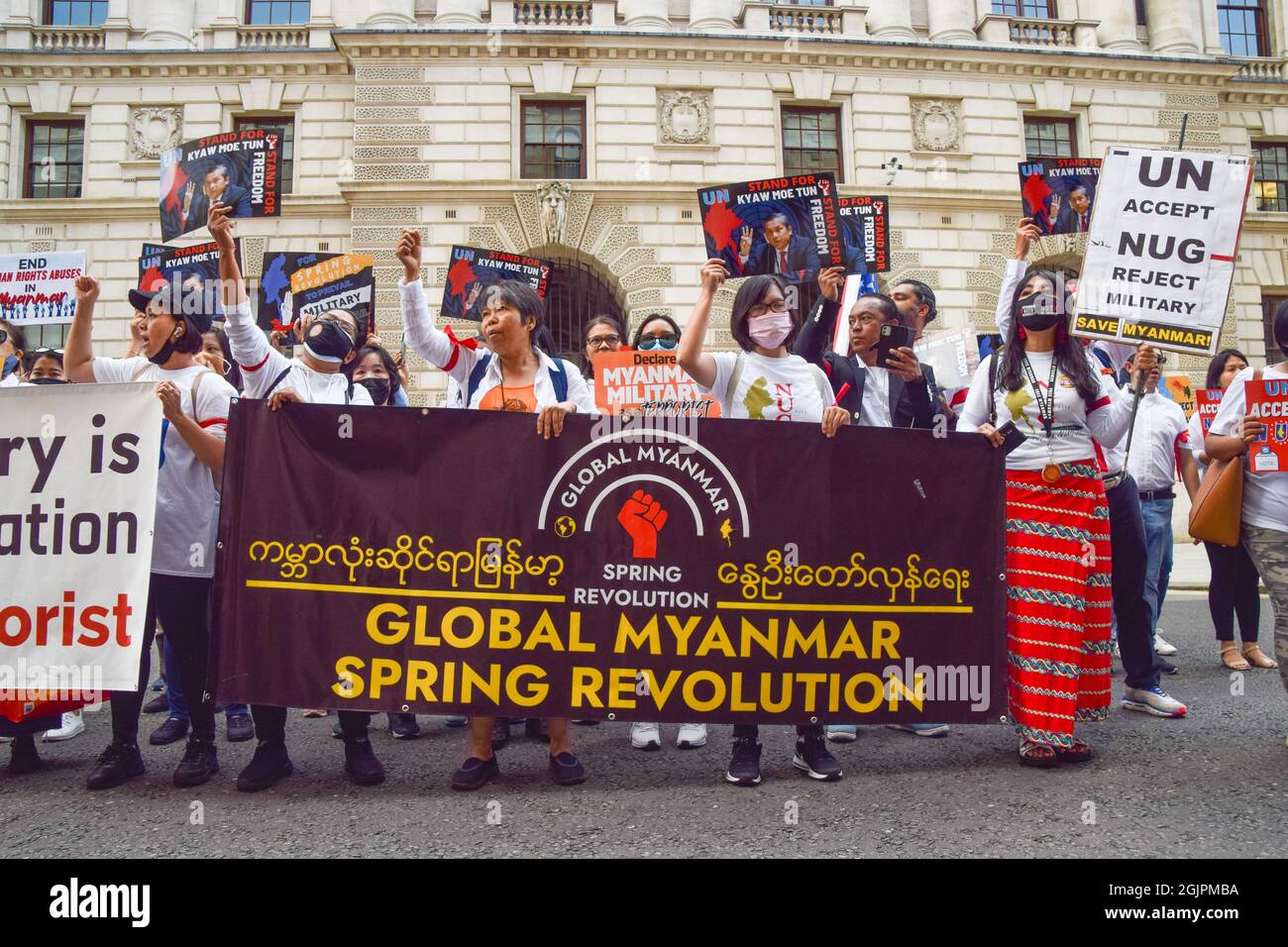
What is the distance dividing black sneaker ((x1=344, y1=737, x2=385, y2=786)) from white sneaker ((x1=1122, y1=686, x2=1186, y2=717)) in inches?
162

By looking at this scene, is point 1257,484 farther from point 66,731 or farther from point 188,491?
point 66,731

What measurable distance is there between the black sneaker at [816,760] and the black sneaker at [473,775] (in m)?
1.38

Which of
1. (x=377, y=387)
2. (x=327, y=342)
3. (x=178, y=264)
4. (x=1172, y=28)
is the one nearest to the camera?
(x=327, y=342)

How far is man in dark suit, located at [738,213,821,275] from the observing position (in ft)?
21.5

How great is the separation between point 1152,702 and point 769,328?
3.10 meters

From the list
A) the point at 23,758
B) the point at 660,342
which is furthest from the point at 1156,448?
the point at 23,758

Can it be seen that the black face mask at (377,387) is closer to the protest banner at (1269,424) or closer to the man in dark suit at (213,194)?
the man in dark suit at (213,194)

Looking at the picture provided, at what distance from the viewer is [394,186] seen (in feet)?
57.5

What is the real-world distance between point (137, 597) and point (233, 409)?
928 millimetres

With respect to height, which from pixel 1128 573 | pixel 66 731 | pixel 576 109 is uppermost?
pixel 576 109

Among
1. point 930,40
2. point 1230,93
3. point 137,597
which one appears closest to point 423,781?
point 137,597

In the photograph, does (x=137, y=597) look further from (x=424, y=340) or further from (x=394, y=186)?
(x=394, y=186)

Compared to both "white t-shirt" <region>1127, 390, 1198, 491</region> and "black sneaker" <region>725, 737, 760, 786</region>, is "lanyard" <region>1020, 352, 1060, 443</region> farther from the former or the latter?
"white t-shirt" <region>1127, 390, 1198, 491</region>

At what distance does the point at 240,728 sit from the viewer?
4.93m
